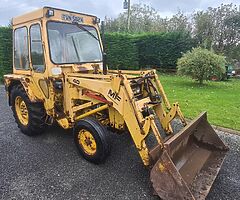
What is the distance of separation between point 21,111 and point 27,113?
14.0 inches

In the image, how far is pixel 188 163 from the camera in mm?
3545

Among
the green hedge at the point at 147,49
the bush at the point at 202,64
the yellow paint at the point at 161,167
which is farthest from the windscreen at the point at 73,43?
the green hedge at the point at 147,49

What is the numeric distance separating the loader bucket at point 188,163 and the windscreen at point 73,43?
2309 mm

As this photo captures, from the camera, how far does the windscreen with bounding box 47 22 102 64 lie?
4270 millimetres

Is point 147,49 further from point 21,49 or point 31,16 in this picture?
point 31,16

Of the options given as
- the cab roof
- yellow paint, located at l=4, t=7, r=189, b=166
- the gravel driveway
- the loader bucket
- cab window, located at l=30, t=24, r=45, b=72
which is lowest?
the gravel driveway

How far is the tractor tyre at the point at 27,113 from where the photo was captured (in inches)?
183

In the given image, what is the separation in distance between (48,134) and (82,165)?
5.23 ft

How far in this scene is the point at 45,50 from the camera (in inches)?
164

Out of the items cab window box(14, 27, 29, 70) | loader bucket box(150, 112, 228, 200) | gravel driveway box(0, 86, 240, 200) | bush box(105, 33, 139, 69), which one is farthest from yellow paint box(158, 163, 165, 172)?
bush box(105, 33, 139, 69)

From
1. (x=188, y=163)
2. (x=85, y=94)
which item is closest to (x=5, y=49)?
(x=85, y=94)

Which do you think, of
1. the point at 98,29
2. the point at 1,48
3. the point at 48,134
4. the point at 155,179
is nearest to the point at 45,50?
the point at 98,29

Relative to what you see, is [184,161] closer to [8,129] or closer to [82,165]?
[82,165]

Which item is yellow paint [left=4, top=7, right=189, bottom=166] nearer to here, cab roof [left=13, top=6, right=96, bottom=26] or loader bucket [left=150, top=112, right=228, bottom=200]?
cab roof [left=13, top=6, right=96, bottom=26]
